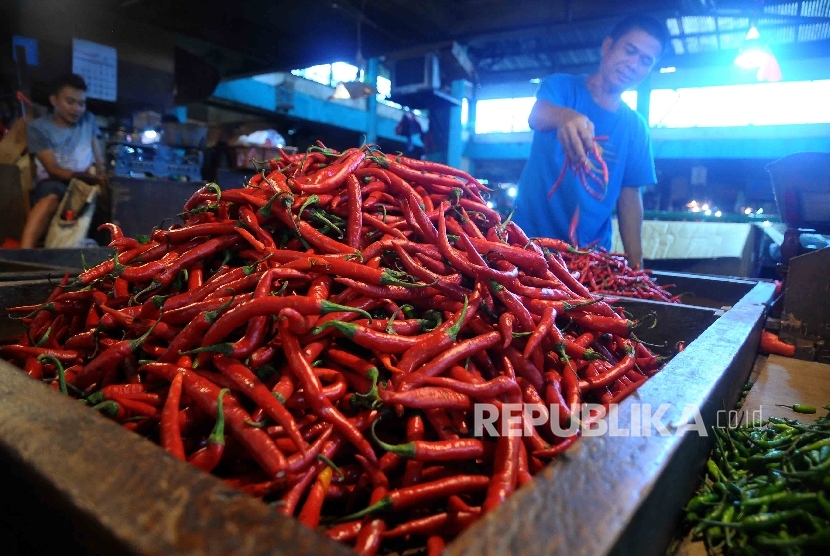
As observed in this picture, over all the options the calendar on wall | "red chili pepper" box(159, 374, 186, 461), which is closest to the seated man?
the calendar on wall

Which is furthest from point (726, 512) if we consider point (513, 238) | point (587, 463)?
point (513, 238)

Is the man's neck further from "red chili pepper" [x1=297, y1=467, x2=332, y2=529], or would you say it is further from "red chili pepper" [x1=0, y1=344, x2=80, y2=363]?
"red chili pepper" [x1=0, y1=344, x2=80, y2=363]

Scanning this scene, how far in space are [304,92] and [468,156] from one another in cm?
931

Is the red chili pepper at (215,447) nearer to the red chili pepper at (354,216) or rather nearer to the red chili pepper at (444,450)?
the red chili pepper at (444,450)

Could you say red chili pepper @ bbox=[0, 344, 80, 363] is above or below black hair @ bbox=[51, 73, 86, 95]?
below

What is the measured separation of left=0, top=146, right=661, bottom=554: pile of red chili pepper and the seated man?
4154 millimetres

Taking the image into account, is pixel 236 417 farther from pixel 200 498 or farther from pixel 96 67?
pixel 96 67

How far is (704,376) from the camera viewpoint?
1426mm

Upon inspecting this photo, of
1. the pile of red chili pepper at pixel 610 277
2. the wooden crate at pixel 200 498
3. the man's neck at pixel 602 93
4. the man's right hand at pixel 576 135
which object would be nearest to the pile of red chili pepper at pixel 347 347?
the wooden crate at pixel 200 498

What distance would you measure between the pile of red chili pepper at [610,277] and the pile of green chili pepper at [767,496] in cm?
154

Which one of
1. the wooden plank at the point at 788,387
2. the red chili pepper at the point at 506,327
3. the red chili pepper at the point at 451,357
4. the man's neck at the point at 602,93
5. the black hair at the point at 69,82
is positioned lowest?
the wooden plank at the point at 788,387

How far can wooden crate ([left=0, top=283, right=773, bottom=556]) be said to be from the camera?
69cm

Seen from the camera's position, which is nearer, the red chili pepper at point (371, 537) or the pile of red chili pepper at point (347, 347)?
the red chili pepper at point (371, 537)

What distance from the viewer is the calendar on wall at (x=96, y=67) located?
689cm
